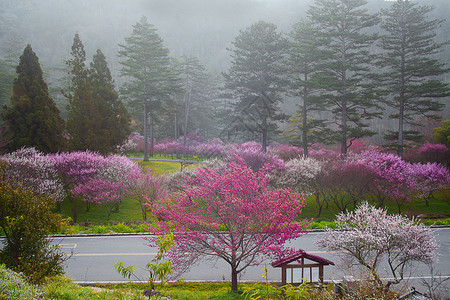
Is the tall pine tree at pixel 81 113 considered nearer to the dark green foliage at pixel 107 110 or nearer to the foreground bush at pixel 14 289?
the dark green foliage at pixel 107 110

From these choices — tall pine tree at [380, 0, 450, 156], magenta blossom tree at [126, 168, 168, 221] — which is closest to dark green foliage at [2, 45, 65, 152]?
magenta blossom tree at [126, 168, 168, 221]

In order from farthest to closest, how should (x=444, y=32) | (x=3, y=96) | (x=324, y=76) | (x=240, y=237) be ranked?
1. (x=444, y=32)
2. (x=3, y=96)
3. (x=324, y=76)
4. (x=240, y=237)

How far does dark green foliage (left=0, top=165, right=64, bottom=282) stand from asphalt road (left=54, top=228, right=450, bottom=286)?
1.31 metres

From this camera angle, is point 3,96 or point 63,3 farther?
point 63,3

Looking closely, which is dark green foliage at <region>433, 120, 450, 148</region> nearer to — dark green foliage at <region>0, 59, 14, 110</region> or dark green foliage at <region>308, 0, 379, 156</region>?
dark green foliage at <region>308, 0, 379, 156</region>

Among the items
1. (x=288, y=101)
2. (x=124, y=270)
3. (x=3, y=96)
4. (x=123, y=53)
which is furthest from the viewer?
(x=288, y=101)

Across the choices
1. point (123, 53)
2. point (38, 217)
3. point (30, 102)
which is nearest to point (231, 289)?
point (38, 217)

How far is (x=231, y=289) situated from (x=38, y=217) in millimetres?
6637

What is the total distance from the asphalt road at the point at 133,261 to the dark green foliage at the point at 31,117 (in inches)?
494

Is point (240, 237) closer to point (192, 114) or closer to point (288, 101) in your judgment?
point (192, 114)

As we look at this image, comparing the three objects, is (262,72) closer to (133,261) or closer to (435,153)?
(435,153)

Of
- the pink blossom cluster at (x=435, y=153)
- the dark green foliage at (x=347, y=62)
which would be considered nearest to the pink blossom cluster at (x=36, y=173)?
the dark green foliage at (x=347, y=62)

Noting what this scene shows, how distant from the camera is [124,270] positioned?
20.1 ft

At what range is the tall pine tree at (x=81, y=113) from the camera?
88.8 feet
